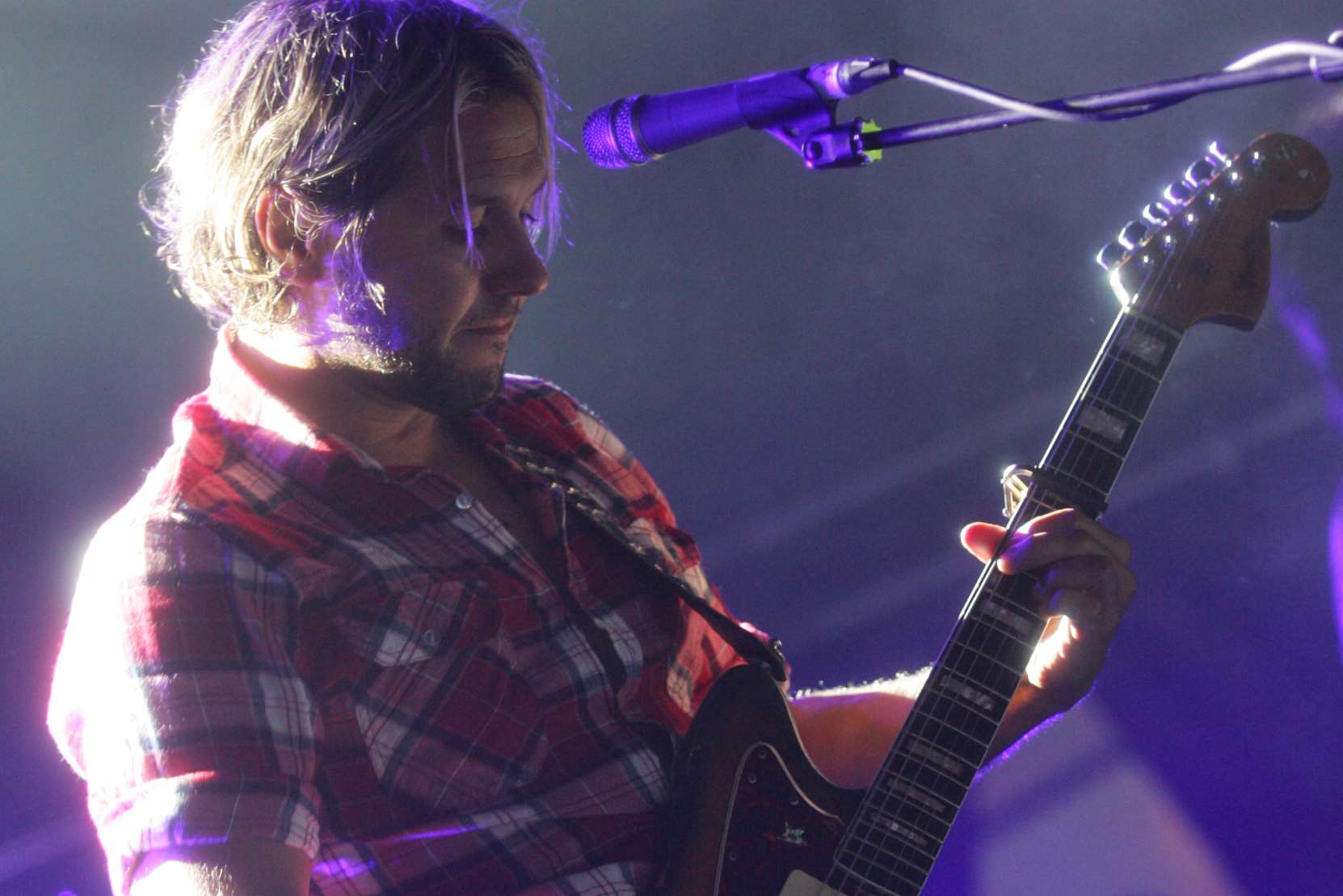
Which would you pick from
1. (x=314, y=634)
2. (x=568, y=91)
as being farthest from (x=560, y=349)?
(x=314, y=634)

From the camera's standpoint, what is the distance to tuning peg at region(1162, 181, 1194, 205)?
167 centimetres

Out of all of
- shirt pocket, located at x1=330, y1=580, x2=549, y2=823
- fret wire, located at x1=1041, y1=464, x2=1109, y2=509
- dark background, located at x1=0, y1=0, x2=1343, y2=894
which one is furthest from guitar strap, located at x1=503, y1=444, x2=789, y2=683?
dark background, located at x1=0, y1=0, x2=1343, y2=894

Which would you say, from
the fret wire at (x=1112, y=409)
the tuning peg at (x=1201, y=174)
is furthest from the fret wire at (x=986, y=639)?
the tuning peg at (x=1201, y=174)

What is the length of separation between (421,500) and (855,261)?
7.42 feet

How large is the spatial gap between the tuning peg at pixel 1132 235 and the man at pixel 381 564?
0.43 metres

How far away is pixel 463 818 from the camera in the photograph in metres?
1.39

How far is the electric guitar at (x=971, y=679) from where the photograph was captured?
1483mm

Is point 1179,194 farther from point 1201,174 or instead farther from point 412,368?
point 412,368

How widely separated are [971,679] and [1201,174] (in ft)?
2.66

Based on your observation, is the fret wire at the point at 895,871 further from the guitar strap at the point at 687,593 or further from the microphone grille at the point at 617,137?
the microphone grille at the point at 617,137

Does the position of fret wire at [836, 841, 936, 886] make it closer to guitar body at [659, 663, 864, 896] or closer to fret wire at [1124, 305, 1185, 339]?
guitar body at [659, 663, 864, 896]

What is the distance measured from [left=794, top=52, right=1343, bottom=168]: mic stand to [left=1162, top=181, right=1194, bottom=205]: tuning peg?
1.96ft

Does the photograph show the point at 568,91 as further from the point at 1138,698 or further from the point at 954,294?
the point at 1138,698

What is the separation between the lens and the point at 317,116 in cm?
157
